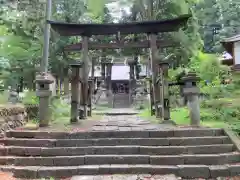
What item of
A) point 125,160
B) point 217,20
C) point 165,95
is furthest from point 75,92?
point 217,20

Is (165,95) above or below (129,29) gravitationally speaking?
below

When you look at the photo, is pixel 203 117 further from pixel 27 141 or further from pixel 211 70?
pixel 27 141

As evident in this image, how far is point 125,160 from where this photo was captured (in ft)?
19.6

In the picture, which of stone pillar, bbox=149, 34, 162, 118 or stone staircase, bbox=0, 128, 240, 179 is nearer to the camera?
stone staircase, bbox=0, 128, 240, 179

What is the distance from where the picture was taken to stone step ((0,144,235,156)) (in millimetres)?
6230

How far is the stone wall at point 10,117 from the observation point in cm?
719

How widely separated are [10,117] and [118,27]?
5.02 metres

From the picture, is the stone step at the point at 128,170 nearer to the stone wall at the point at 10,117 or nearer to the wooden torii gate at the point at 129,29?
the stone wall at the point at 10,117

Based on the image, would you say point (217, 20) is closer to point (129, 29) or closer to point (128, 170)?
point (129, 29)

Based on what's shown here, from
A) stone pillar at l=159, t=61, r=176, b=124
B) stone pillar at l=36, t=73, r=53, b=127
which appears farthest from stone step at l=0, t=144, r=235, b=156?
stone pillar at l=159, t=61, r=176, b=124

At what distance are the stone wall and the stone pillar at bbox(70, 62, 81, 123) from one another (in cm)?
151

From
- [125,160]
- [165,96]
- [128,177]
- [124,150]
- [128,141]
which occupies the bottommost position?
[128,177]

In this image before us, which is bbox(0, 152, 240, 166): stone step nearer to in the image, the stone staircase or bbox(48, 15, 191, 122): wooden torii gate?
the stone staircase

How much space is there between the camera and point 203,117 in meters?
9.23
